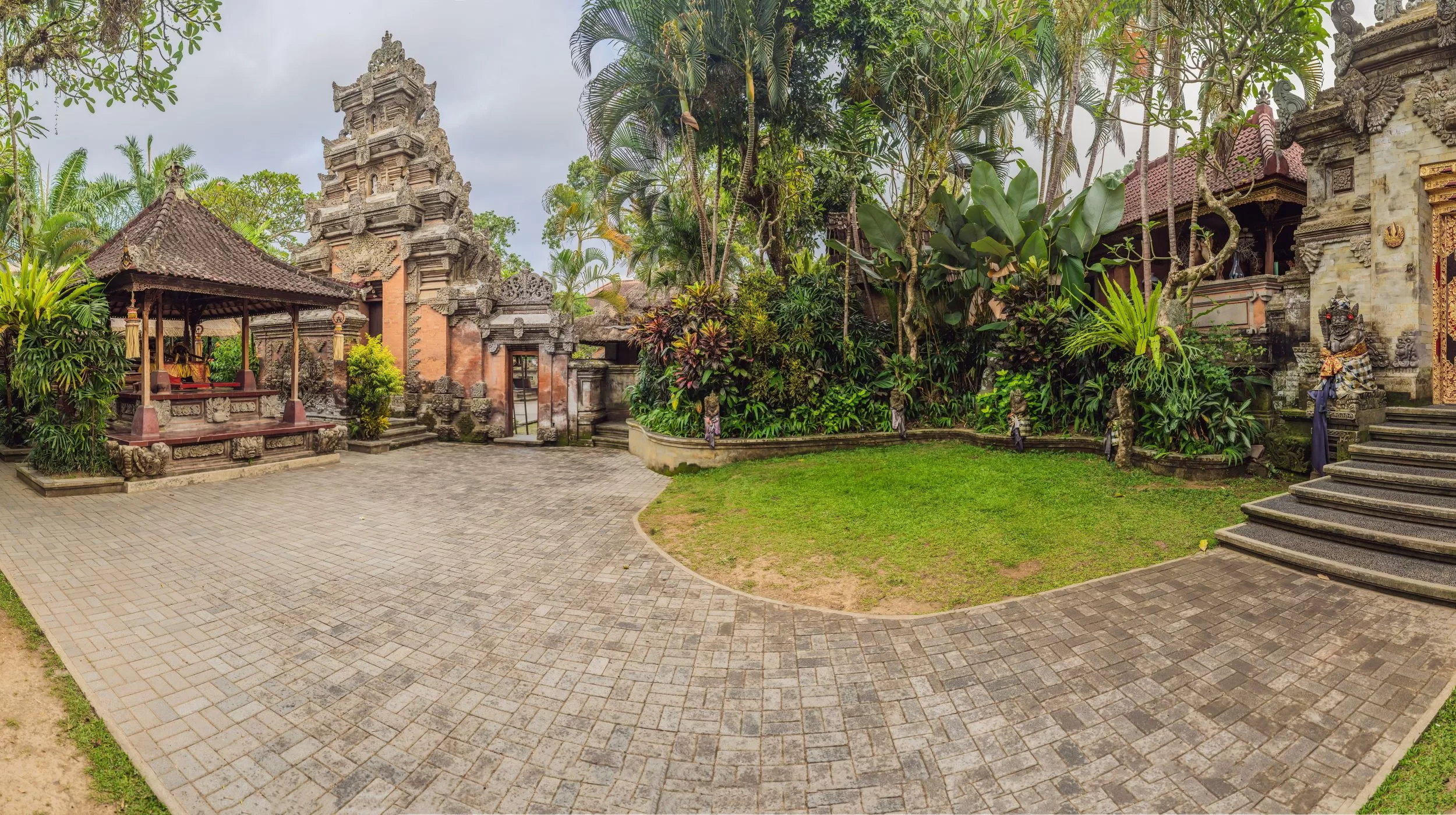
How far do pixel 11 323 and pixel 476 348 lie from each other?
742 centimetres

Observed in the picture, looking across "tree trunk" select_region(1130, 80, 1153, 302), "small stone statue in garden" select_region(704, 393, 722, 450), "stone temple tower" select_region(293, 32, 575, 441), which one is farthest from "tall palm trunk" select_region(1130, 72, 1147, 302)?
"stone temple tower" select_region(293, 32, 575, 441)

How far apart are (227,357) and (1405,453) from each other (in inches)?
950

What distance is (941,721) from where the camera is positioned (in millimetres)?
2852

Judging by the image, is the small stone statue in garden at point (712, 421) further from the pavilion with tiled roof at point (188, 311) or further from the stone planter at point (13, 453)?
the stone planter at point (13, 453)

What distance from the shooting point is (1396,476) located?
4863mm

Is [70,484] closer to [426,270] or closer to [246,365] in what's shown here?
[246,365]

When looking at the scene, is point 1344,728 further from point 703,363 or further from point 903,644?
point 703,363

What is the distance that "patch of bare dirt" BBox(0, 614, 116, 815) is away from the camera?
2475mm

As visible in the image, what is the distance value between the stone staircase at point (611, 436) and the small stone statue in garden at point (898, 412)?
6.23 metres

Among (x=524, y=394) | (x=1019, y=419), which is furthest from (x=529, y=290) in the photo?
(x=1019, y=419)

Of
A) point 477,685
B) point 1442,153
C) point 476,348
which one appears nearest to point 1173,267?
point 1442,153

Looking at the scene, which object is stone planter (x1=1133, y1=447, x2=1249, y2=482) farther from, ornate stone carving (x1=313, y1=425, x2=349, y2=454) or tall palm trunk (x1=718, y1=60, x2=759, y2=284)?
ornate stone carving (x1=313, y1=425, x2=349, y2=454)

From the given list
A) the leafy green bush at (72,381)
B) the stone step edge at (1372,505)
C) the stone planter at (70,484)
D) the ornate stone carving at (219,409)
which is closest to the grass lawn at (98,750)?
the stone planter at (70,484)

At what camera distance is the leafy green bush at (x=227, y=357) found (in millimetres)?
15719
